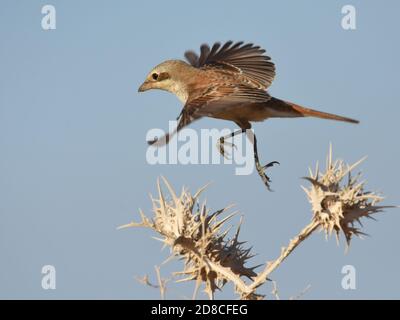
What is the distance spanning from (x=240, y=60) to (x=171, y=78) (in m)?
1.49

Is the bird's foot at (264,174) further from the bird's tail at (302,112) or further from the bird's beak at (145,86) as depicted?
the bird's beak at (145,86)

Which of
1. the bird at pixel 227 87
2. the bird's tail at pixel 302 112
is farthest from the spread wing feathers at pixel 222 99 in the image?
the bird's tail at pixel 302 112

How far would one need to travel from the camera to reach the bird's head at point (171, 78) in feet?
30.8

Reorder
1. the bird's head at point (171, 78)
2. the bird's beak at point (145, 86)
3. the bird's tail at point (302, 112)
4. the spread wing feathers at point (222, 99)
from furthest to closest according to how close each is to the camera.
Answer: the bird's beak at point (145, 86), the bird's head at point (171, 78), the bird's tail at point (302, 112), the spread wing feathers at point (222, 99)

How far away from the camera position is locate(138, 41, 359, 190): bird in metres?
7.59

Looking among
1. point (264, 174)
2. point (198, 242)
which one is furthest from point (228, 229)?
point (264, 174)

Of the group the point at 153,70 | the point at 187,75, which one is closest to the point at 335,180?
→ the point at 187,75

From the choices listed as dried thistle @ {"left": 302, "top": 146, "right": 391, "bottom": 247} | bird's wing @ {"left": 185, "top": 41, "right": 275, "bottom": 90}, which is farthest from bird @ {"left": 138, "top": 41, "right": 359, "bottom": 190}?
dried thistle @ {"left": 302, "top": 146, "right": 391, "bottom": 247}

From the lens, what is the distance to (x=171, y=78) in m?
9.52

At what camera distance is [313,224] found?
448 centimetres

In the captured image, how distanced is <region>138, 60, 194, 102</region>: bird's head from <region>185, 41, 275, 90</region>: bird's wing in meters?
0.52

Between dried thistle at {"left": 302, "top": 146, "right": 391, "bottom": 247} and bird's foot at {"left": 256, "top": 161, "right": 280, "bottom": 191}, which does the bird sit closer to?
bird's foot at {"left": 256, "top": 161, "right": 280, "bottom": 191}

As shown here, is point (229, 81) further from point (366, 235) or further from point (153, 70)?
point (366, 235)

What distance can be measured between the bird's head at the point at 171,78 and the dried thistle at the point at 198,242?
4397 mm
